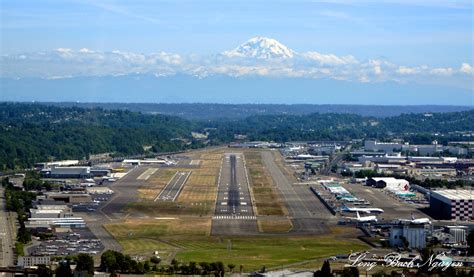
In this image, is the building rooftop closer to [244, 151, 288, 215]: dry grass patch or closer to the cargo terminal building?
the cargo terminal building

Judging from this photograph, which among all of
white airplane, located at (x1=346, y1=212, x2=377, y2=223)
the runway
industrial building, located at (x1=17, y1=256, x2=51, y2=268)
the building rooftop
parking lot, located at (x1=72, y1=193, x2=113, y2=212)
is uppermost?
the building rooftop

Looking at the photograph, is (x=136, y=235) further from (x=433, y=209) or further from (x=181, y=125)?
(x=181, y=125)

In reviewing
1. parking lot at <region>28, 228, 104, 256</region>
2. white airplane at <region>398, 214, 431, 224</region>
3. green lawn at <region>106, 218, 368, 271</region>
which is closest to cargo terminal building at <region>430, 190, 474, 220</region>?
white airplane at <region>398, 214, 431, 224</region>

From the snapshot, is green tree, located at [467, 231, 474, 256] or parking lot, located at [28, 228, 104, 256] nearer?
parking lot, located at [28, 228, 104, 256]

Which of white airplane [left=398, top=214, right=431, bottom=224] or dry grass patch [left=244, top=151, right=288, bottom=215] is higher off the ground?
white airplane [left=398, top=214, right=431, bottom=224]

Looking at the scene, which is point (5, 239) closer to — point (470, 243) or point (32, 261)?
point (32, 261)

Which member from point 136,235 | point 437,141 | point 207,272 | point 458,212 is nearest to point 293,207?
point 458,212

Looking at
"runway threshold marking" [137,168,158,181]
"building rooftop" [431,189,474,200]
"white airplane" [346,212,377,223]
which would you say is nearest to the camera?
"white airplane" [346,212,377,223]

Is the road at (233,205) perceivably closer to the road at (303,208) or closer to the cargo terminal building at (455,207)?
the road at (303,208)
